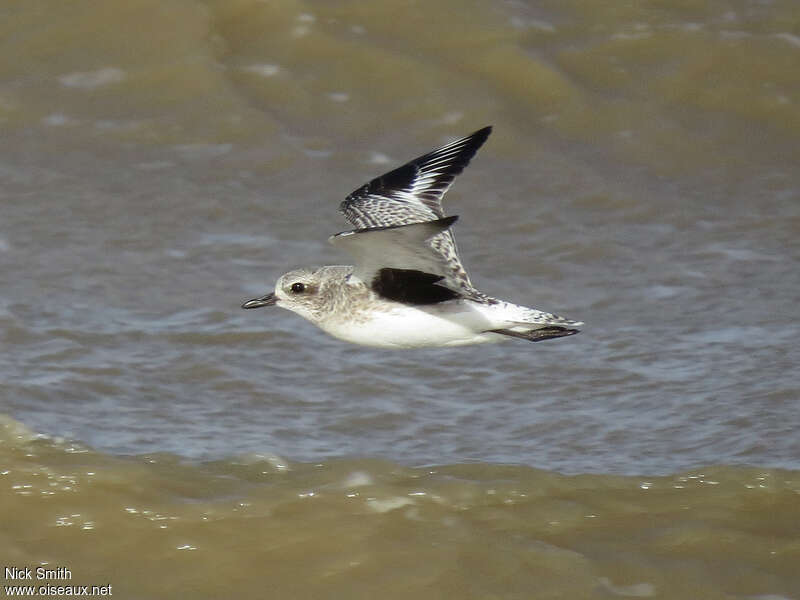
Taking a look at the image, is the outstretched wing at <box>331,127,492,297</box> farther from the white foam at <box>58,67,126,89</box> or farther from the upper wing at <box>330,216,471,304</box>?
the white foam at <box>58,67,126,89</box>

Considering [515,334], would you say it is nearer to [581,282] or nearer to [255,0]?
[581,282]

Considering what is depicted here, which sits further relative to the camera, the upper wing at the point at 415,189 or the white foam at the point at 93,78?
the white foam at the point at 93,78

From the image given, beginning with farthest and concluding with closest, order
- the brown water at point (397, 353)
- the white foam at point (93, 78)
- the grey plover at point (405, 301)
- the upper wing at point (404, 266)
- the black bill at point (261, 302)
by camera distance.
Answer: the white foam at point (93, 78) → the black bill at point (261, 302) → the grey plover at point (405, 301) → the brown water at point (397, 353) → the upper wing at point (404, 266)

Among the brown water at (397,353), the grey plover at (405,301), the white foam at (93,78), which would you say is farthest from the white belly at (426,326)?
the white foam at (93,78)

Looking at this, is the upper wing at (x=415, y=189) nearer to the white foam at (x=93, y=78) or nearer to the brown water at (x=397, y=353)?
the brown water at (x=397, y=353)

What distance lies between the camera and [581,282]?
33.0 ft

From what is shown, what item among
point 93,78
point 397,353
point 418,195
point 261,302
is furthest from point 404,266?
point 93,78

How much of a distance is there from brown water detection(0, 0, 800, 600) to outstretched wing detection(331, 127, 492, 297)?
1288mm

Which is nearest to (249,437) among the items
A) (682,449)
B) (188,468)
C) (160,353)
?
(188,468)

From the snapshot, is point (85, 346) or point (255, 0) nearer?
point (85, 346)

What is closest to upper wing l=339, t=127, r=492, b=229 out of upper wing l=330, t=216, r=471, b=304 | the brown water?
upper wing l=330, t=216, r=471, b=304

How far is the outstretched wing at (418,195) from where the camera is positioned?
7.47 metres

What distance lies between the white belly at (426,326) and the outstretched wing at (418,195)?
31 centimetres

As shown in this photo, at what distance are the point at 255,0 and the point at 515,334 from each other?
667 cm
